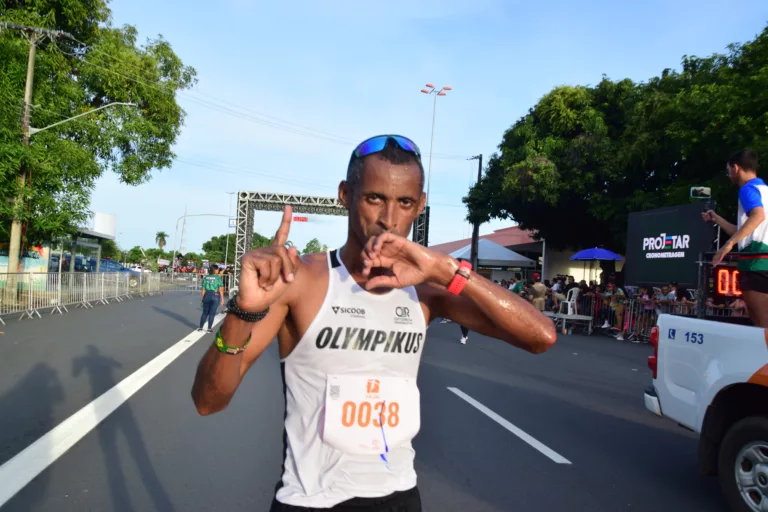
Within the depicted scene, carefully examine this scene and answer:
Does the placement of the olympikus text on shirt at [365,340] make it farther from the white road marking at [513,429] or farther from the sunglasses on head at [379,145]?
the white road marking at [513,429]

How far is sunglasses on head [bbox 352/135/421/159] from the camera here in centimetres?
187

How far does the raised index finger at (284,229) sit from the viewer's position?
158 centimetres

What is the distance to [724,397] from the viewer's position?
13.6 feet

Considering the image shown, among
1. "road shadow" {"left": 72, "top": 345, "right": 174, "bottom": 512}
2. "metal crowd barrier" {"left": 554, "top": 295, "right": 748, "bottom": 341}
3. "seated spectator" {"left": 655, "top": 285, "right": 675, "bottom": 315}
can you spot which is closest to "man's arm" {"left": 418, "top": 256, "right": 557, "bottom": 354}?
"road shadow" {"left": 72, "top": 345, "right": 174, "bottom": 512}

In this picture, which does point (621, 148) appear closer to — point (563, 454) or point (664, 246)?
point (664, 246)

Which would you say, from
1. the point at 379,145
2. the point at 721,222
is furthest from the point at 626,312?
the point at 379,145

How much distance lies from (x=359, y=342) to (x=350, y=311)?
96 mm

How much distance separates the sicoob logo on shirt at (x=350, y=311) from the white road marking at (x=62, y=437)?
131 inches

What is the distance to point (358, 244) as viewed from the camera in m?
1.87

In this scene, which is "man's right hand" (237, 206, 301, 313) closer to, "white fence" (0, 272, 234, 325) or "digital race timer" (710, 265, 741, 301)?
"digital race timer" (710, 265, 741, 301)

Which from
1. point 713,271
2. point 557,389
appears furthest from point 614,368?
point 713,271

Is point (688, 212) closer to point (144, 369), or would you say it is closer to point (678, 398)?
point (678, 398)

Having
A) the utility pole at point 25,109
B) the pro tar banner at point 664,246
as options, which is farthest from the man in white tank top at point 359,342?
the utility pole at point 25,109

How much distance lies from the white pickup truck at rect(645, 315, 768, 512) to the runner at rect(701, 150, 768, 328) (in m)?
0.31
